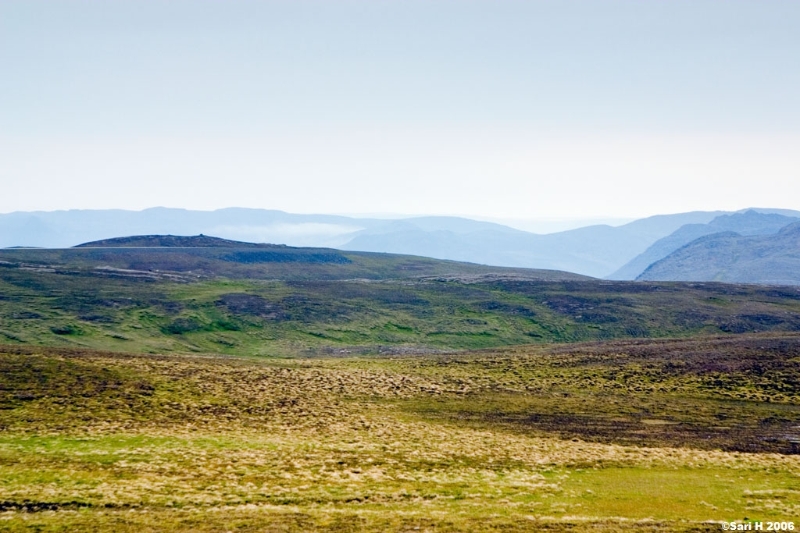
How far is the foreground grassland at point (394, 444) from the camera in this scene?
29.7m

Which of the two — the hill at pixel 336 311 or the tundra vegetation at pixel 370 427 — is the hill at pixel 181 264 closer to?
the hill at pixel 336 311

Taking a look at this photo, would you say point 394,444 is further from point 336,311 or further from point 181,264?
point 181,264

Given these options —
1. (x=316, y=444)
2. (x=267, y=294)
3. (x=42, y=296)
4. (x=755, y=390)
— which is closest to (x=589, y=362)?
(x=755, y=390)

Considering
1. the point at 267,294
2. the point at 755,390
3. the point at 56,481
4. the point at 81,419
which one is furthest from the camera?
the point at 267,294

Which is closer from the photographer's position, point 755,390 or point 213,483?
point 213,483

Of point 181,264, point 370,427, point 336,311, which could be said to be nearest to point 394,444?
point 370,427

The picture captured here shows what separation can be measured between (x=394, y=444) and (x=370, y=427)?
4895mm

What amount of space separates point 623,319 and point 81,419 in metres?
95.5

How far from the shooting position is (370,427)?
47000 millimetres

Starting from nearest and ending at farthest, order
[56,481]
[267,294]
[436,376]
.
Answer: [56,481] < [436,376] < [267,294]

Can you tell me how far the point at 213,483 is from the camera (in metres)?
33.7

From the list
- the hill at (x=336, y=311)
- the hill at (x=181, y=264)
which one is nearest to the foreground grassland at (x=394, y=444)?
the hill at (x=336, y=311)

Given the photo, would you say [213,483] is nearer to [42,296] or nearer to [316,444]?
[316,444]

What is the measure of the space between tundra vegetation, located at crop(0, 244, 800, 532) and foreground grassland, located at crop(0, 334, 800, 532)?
18 cm
